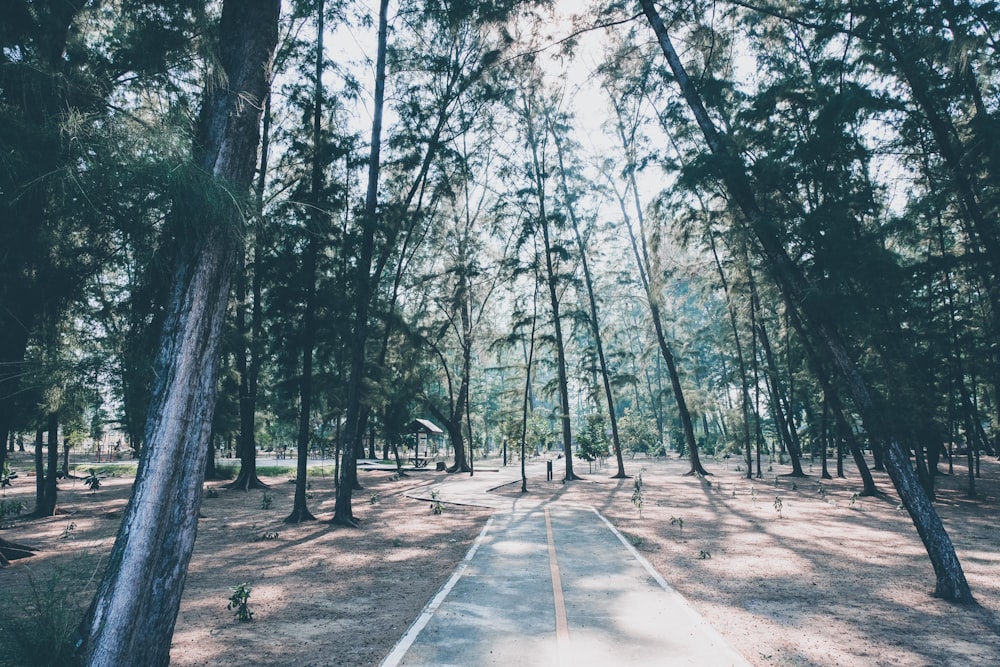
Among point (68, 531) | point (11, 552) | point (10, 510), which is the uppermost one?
point (11, 552)

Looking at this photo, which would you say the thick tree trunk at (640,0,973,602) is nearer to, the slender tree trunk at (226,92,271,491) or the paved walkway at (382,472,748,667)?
the paved walkway at (382,472,748,667)

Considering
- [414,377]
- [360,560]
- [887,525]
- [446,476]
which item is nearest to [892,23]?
[887,525]

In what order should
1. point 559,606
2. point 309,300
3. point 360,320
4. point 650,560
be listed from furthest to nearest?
point 309,300 < point 360,320 < point 650,560 < point 559,606

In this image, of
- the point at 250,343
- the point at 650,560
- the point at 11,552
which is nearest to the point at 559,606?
the point at 650,560

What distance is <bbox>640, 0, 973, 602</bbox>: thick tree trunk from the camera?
679 centimetres

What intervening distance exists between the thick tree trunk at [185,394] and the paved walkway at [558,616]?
2.05 metres

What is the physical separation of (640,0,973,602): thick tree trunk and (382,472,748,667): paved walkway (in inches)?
148

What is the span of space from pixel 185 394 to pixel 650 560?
7.62 metres

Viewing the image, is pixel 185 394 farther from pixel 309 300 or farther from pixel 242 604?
pixel 309 300

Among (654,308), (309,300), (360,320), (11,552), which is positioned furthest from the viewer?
(654,308)

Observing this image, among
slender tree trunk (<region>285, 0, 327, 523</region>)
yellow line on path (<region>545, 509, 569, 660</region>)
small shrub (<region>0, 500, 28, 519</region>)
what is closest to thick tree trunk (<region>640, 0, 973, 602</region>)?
yellow line on path (<region>545, 509, 569, 660</region>)

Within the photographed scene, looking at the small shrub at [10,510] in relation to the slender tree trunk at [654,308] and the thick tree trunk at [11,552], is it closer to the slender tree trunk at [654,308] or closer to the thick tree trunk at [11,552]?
the thick tree trunk at [11,552]

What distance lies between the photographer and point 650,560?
8656 millimetres

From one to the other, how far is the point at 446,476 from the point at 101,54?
25.0 metres
